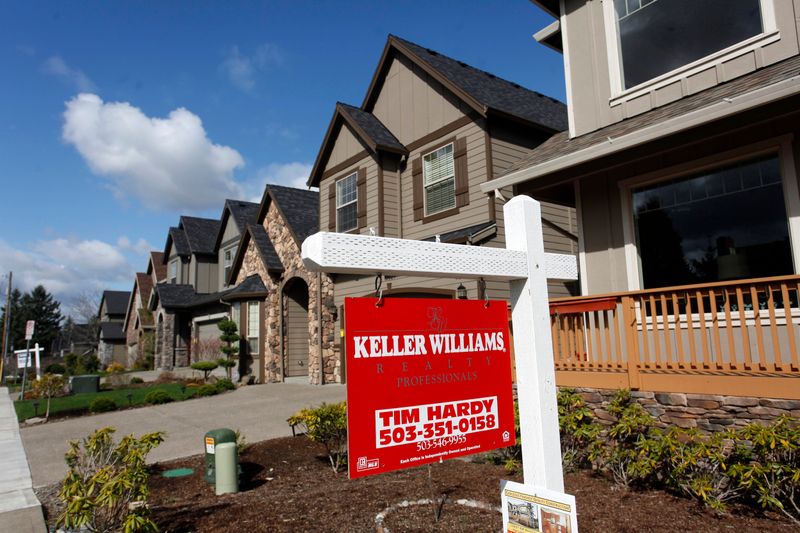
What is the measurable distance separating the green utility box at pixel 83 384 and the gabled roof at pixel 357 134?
34.3 feet

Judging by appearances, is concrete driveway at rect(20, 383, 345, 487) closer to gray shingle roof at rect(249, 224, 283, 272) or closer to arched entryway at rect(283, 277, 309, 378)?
arched entryway at rect(283, 277, 309, 378)

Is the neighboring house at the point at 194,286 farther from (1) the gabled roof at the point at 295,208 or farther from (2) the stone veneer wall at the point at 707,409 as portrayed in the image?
(2) the stone veneer wall at the point at 707,409

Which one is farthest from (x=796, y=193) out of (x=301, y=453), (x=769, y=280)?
(x=301, y=453)

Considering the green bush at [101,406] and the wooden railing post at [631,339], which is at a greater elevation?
the wooden railing post at [631,339]

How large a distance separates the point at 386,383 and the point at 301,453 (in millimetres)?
5888

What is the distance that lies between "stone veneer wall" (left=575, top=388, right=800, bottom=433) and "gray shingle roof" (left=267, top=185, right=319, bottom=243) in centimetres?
1288

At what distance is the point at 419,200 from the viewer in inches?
502

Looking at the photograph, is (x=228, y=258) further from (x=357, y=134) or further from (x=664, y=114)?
(x=664, y=114)

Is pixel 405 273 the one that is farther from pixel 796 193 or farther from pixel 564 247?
pixel 564 247

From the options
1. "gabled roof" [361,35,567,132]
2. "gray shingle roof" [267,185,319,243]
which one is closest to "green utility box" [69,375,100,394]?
"gray shingle roof" [267,185,319,243]

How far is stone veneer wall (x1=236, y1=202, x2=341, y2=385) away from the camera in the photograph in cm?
1543

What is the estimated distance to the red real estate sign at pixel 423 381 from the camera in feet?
7.59

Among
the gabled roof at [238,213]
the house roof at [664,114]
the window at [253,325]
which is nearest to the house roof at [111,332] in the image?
the gabled roof at [238,213]

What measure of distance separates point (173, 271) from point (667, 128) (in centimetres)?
2898
